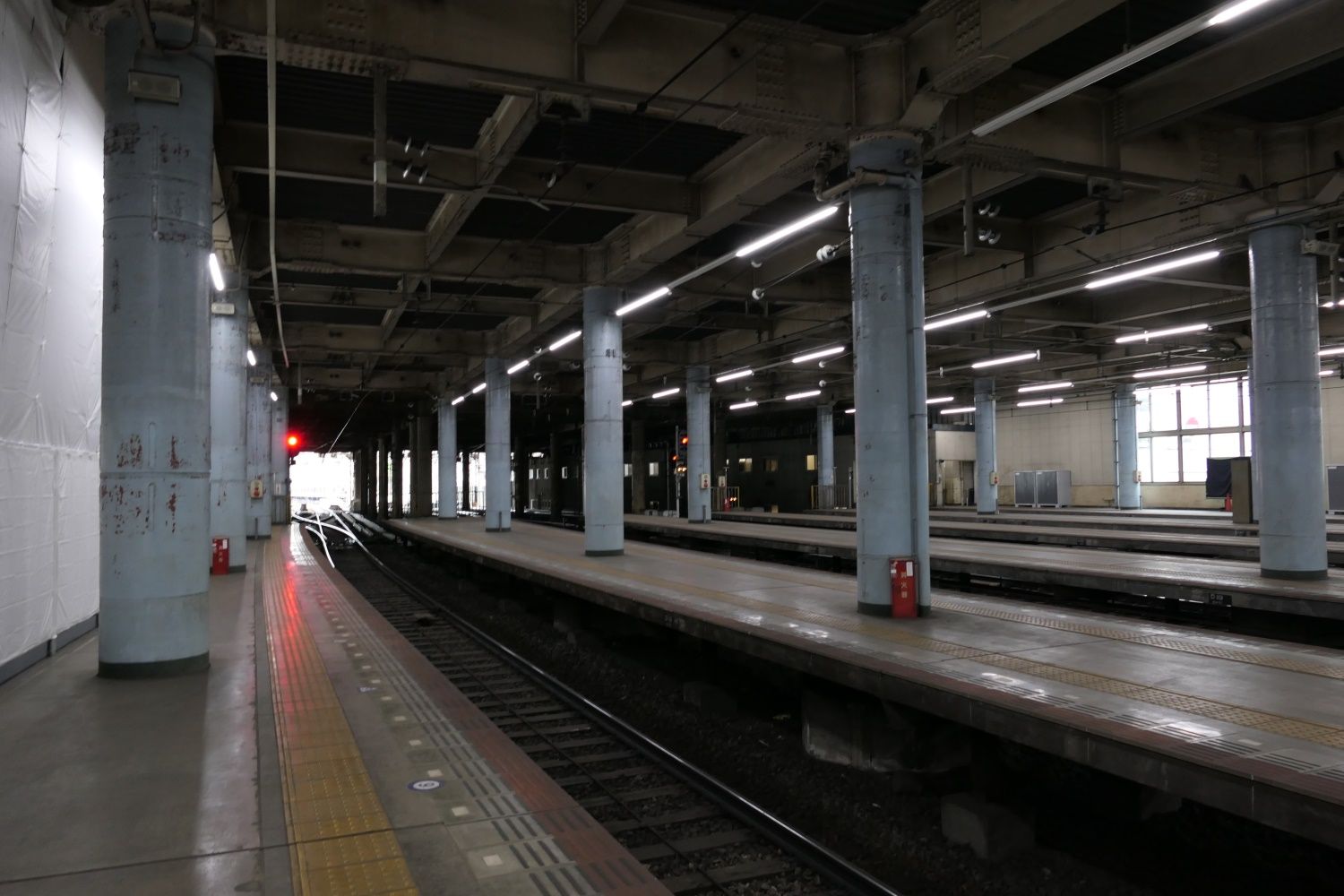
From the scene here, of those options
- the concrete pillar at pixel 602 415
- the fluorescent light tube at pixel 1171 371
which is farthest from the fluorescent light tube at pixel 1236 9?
the fluorescent light tube at pixel 1171 371

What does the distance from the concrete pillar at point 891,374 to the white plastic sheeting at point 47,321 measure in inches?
272

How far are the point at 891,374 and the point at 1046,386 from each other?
71.4 feet

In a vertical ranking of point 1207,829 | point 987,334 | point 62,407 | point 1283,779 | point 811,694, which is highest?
point 987,334

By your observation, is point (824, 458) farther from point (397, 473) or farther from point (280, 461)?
point (397, 473)

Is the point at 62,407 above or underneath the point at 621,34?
underneath

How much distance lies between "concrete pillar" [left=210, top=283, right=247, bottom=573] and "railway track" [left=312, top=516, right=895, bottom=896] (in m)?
5.60

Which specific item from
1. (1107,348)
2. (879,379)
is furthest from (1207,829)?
(1107,348)

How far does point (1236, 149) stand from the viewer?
982cm

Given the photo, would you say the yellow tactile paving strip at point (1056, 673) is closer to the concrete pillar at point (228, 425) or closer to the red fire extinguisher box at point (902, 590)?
the red fire extinguisher box at point (902, 590)

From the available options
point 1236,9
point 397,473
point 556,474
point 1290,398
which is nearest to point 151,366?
point 1236,9

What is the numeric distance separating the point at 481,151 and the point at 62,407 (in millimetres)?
5110

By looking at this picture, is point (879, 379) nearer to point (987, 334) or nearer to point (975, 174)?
point (975, 174)

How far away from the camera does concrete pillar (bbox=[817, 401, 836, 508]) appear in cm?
3291

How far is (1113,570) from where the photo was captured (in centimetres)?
1195
